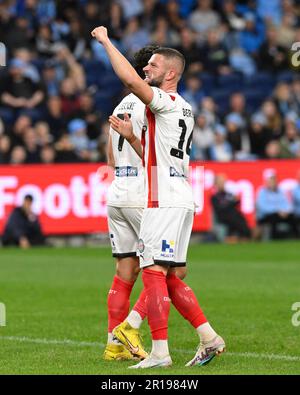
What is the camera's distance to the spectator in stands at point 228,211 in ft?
82.7

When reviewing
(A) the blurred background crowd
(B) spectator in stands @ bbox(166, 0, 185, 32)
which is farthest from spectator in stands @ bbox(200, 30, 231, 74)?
(B) spectator in stands @ bbox(166, 0, 185, 32)

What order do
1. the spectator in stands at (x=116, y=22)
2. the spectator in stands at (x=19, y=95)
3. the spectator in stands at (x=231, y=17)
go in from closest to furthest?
the spectator in stands at (x=19, y=95)
the spectator in stands at (x=116, y=22)
the spectator in stands at (x=231, y=17)

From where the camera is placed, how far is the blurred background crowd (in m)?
25.7

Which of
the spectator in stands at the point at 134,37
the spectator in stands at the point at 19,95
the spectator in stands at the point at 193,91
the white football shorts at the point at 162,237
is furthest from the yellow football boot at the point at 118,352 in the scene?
the spectator in stands at the point at 134,37

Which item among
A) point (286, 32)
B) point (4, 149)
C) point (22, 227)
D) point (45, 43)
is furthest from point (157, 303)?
point (286, 32)

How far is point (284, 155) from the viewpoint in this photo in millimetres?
26953

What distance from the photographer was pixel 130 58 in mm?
27047

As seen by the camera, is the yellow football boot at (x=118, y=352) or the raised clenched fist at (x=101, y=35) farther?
the yellow football boot at (x=118, y=352)

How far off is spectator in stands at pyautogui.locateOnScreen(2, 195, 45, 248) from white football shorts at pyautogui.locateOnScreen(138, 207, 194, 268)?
14.4 m

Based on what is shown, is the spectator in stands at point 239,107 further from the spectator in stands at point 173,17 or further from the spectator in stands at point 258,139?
the spectator in stands at point 173,17

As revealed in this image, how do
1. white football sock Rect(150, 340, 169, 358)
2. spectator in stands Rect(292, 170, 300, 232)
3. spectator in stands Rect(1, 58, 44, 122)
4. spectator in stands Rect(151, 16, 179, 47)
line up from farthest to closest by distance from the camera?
spectator in stands Rect(151, 16, 179, 47) → spectator in stands Rect(292, 170, 300, 232) → spectator in stands Rect(1, 58, 44, 122) → white football sock Rect(150, 340, 169, 358)

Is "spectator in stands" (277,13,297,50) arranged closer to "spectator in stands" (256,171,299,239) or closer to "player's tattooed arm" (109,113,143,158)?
"spectator in stands" (256,171,299,239)

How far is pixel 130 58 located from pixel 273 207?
490cm

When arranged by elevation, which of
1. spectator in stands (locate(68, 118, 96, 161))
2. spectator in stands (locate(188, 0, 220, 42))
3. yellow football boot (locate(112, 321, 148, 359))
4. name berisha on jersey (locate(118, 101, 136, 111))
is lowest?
yellow football boot (locate(112, 321, 148, 359))
